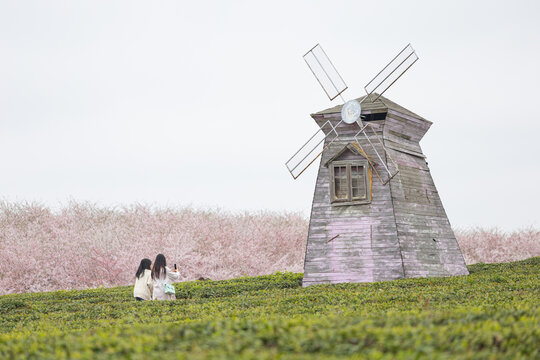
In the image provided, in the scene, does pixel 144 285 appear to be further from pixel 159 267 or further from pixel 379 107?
pixel 379 107

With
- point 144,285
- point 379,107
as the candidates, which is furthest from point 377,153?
point 144,285

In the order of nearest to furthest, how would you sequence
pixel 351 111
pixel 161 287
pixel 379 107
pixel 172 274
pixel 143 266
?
pixel 172 274
pixel 161 287
pixel 143 266
pixel 351 111
pixel 379 107

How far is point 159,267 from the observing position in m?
15.2

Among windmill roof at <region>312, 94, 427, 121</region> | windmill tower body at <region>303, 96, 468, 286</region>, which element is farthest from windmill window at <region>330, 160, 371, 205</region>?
windmill roof at <region>312, 94, 427, 121</region>

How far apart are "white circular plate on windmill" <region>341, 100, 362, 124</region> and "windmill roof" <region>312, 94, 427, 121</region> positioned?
412mm

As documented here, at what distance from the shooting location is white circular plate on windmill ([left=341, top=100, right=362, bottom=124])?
18.4m

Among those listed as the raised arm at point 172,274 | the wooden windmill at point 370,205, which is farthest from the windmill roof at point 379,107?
the raised arm at point 172,274

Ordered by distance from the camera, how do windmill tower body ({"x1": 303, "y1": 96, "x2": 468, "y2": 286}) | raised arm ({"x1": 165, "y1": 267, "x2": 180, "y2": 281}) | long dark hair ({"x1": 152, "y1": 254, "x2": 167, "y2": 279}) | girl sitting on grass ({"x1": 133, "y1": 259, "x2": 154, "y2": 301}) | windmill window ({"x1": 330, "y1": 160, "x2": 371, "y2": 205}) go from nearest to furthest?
1. long dark hair ({"x1": 152, "y1": 254, "x2": 167, "y2": 279})
2. raised arm ({"x1": 165, "y1": 267, "x2": 180, "y2": 281})
3. girl sitting on grass ({"x1": 133, "y1": 259, "x2": 154, "y2": 301})
4. windmill tower body ({"x1": 303, "y1": 96, "x2": 468, "y2": 286})
5. windmill window ({"x1": 330, "y1": 160, "x2": 371, "y2": 205})

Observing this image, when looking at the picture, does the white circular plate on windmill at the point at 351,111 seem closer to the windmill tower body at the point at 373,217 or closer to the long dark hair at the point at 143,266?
→ the windmill tower body at the point at 373,217

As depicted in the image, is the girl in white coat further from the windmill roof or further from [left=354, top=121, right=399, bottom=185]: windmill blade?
the windmill roof

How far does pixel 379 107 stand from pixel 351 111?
0.85 meters

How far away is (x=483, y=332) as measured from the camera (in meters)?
6.29

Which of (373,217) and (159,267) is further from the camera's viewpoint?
(373,217)

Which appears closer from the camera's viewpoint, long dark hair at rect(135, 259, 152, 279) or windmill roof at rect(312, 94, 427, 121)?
long dark hair at rect(135, 259, 152, 279)
